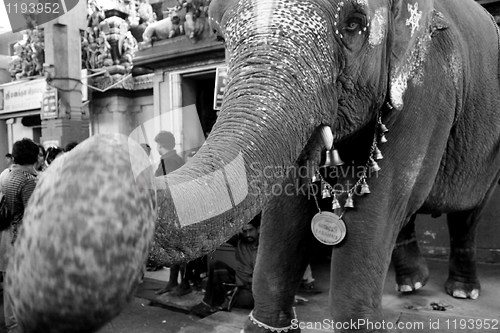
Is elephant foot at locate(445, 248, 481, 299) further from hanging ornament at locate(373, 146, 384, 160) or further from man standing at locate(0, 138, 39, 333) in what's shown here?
man standing at locate(0, 138, 39, 333)

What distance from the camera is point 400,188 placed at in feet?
6.93

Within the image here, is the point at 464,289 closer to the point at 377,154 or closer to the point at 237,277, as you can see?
the point at 237,277

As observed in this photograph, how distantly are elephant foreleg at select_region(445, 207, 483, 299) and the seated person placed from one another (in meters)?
1.49

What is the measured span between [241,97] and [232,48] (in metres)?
0.31

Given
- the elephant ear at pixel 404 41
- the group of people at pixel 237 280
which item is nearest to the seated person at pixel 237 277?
the group of people at pixel 237 280

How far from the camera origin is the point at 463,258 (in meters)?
3.56

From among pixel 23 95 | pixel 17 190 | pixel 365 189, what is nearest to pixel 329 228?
pixel 365 189

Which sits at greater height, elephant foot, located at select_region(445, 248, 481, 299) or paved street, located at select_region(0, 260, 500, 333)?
elephant foot, located at select_region(445, 248, 481, 299)

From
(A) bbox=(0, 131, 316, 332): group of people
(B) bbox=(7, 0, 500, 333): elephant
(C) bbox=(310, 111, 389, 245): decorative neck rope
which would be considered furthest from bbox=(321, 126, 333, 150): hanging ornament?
(A) bbox=(0, 131, 316, 332): group of people

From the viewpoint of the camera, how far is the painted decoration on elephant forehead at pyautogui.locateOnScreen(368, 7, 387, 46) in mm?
1818

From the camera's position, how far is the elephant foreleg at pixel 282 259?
7.79ft

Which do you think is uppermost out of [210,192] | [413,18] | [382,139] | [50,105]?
[50,105]

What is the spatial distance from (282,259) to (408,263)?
1.71 metres

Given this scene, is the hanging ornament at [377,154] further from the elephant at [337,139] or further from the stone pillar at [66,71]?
the stone pillar at [66,71]
